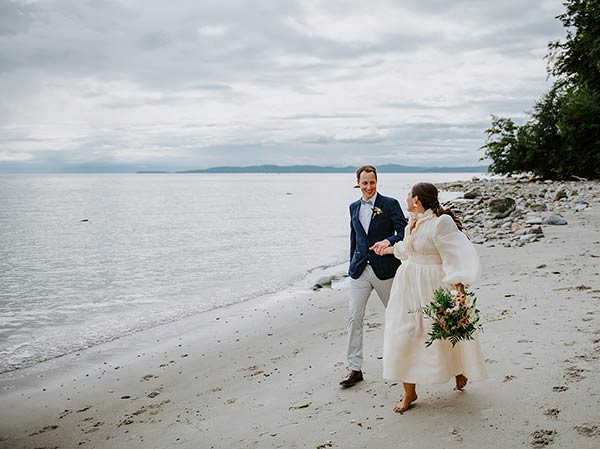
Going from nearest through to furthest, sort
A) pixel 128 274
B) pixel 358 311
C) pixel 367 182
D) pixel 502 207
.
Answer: pixel 367 182 < pixel 358 311 < pixel 128 274 < pixel 502 207

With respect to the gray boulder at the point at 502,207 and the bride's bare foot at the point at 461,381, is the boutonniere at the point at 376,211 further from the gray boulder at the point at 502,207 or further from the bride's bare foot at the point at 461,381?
the gray boulder at the point at 502,207

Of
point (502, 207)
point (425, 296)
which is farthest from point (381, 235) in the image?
point (502, 207)

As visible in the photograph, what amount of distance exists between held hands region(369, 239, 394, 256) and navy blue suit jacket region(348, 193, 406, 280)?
0.26m

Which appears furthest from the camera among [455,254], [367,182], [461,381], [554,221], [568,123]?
[568,123]

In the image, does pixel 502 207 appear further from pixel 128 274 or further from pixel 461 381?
pixel 461 381

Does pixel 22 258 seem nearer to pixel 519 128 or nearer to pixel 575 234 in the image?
pixel 575 234

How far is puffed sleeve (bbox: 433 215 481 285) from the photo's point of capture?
460 cm

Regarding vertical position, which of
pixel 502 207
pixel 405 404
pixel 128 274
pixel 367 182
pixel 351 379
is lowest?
pixel 128 274

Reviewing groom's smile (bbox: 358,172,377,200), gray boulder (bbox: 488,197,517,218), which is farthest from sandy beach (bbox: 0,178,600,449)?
gray boulder (bbox: 488,197,517,218)

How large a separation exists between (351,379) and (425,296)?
5.08ft

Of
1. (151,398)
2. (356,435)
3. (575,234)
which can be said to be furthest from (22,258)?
(356,435)

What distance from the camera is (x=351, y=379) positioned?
589 cm

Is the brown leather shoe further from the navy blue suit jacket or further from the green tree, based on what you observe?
the green tree

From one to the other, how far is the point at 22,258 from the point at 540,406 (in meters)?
24.0
